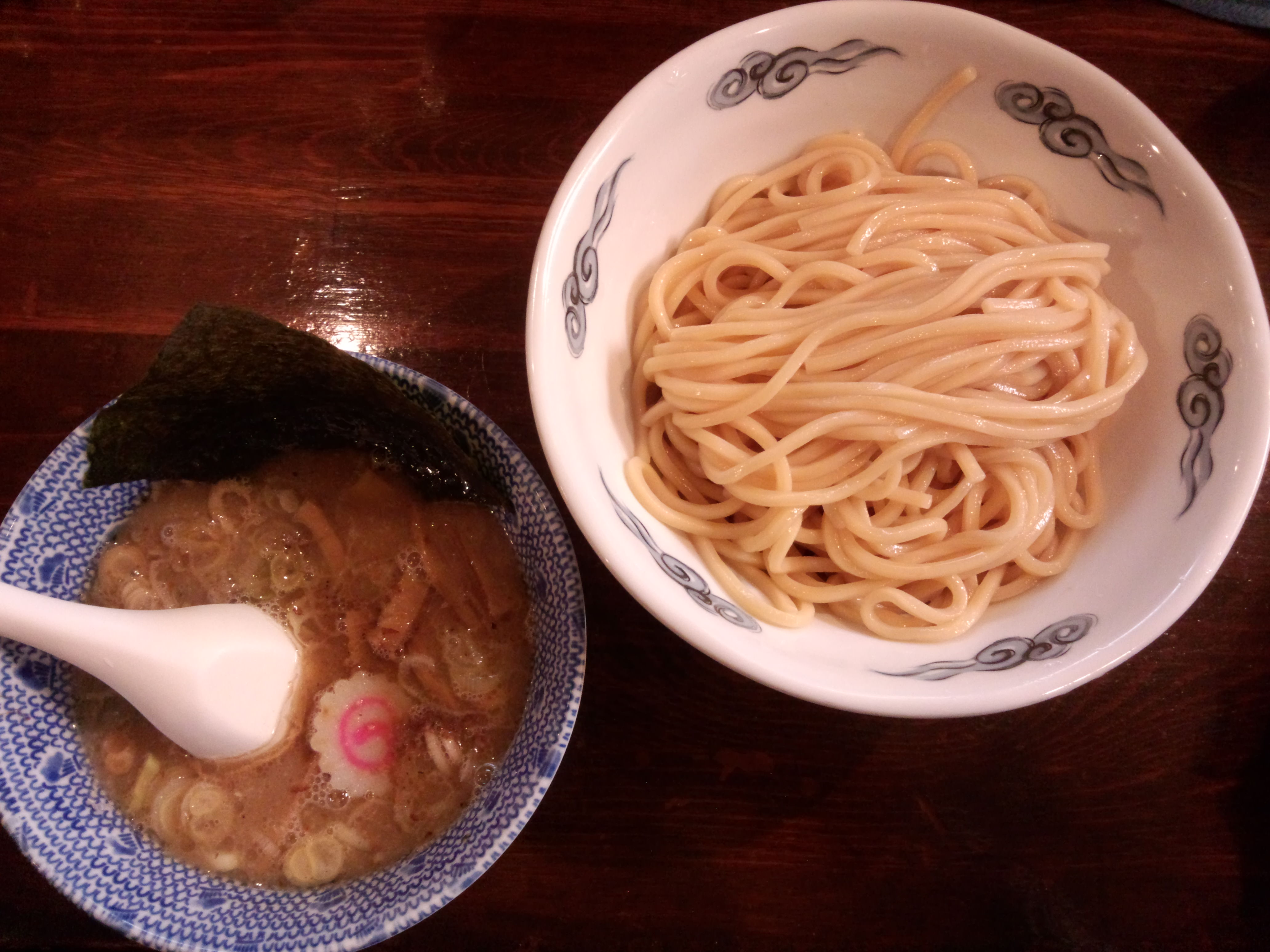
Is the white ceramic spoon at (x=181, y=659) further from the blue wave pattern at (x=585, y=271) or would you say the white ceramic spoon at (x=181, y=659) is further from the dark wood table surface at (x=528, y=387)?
the blue wave pattern at (x=585, y=271)

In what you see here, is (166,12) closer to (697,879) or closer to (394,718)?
(394,718)

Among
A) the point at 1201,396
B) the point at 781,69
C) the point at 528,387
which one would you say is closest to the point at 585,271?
the point at 528,387

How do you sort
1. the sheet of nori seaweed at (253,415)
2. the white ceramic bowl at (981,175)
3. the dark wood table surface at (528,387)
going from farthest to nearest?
the dark wood table surface at (528,387) → the sheet of nori seaweed at (253,415) → the white ceramic bowl at (981,175)

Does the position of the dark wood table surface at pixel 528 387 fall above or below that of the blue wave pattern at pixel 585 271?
below

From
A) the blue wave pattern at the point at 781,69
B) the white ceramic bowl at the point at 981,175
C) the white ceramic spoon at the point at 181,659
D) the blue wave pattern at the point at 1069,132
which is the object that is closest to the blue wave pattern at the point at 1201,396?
the white ceramic bowl at the point at 981,175

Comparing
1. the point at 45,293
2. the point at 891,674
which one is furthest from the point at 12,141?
the point at 891,674

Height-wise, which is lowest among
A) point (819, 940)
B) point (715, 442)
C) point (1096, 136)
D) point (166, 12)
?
point (819, 940)

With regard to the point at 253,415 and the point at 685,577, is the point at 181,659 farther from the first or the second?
the point at 685,577
